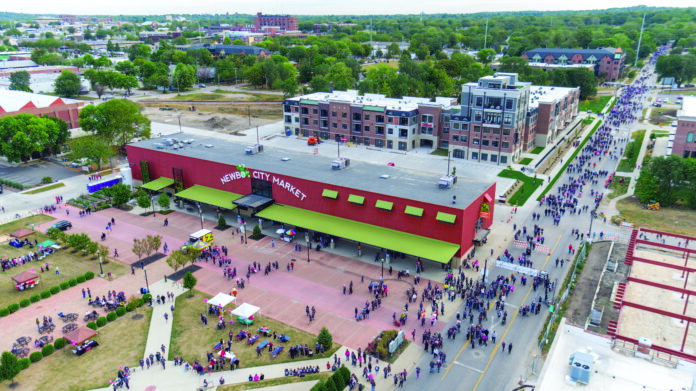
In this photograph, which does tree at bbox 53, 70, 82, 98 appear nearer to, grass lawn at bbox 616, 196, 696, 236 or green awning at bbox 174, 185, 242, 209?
green awning at bbox 174, 185, 242, 209

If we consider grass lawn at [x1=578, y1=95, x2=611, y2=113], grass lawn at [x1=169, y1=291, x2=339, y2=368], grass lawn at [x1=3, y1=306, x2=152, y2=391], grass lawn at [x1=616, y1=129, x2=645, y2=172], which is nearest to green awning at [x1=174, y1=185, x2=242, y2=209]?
grass lawn at [x1=169, y1=291, x2=339, y2=368]

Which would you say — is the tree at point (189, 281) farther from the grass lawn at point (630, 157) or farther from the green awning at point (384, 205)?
the grass lawn at point (630, 157)

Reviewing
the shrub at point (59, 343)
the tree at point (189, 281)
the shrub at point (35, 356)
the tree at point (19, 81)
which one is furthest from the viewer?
the tree at point (19, 81)

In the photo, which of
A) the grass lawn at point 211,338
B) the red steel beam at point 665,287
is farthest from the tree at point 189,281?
the red steel beam at point 665,287

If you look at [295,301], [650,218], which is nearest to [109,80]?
[295,301]

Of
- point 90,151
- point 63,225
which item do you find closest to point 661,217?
point 63,225

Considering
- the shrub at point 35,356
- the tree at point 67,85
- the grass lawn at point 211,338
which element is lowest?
the grass lawn at point 211,338

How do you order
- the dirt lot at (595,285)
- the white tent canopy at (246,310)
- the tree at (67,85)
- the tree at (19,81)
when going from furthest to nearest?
the tree at (67,85) < the tree at (19,81) < the dirt lot at (595,285) < the white tent canopy at (246,310)
